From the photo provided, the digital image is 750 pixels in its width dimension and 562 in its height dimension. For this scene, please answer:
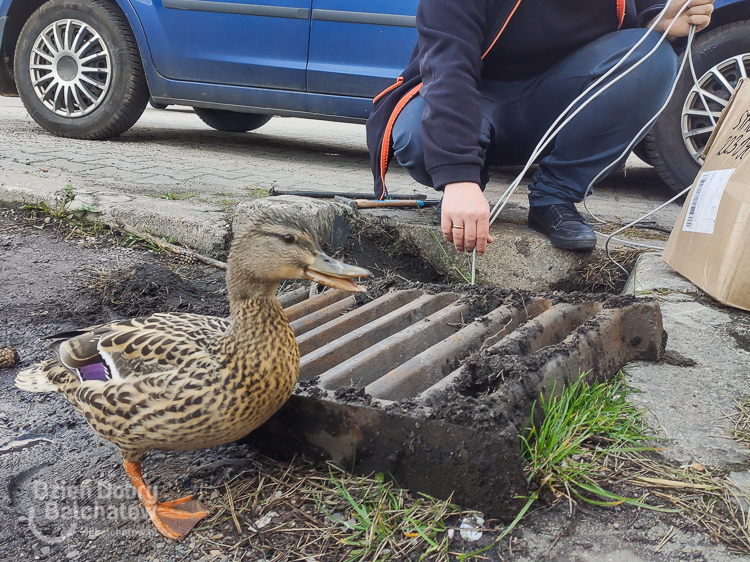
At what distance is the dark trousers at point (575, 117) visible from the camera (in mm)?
2805

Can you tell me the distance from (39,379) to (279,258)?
852mm

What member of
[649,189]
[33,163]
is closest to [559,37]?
[649,189]

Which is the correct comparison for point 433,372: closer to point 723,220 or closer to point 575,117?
point 723,220

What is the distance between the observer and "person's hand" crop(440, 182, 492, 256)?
2.29 m

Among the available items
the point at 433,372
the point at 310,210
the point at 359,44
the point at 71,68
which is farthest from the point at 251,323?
the point at 71,68

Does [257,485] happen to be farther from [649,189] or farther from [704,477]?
[649,189]

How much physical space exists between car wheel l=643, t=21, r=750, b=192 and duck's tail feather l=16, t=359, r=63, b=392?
3780 millimetres

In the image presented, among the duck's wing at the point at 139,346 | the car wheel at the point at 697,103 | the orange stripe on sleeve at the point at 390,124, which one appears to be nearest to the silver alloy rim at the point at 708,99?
the car wheel at the point at 697,103

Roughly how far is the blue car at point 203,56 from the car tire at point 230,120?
54.4 inches

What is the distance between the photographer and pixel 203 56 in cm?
503

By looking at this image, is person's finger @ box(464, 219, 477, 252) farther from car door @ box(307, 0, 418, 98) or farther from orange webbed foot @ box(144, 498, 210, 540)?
car door @ box(307, 0, 418, 98)

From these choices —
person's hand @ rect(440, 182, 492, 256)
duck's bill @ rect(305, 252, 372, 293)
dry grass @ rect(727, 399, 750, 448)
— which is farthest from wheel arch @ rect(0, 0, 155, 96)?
dry grass @ rect(727, 399, 750, 448)

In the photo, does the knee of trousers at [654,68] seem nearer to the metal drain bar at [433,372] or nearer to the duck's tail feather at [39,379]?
the metal drain bar at [433,372]

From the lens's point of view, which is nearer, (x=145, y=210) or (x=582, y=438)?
(x=582, y=438)
